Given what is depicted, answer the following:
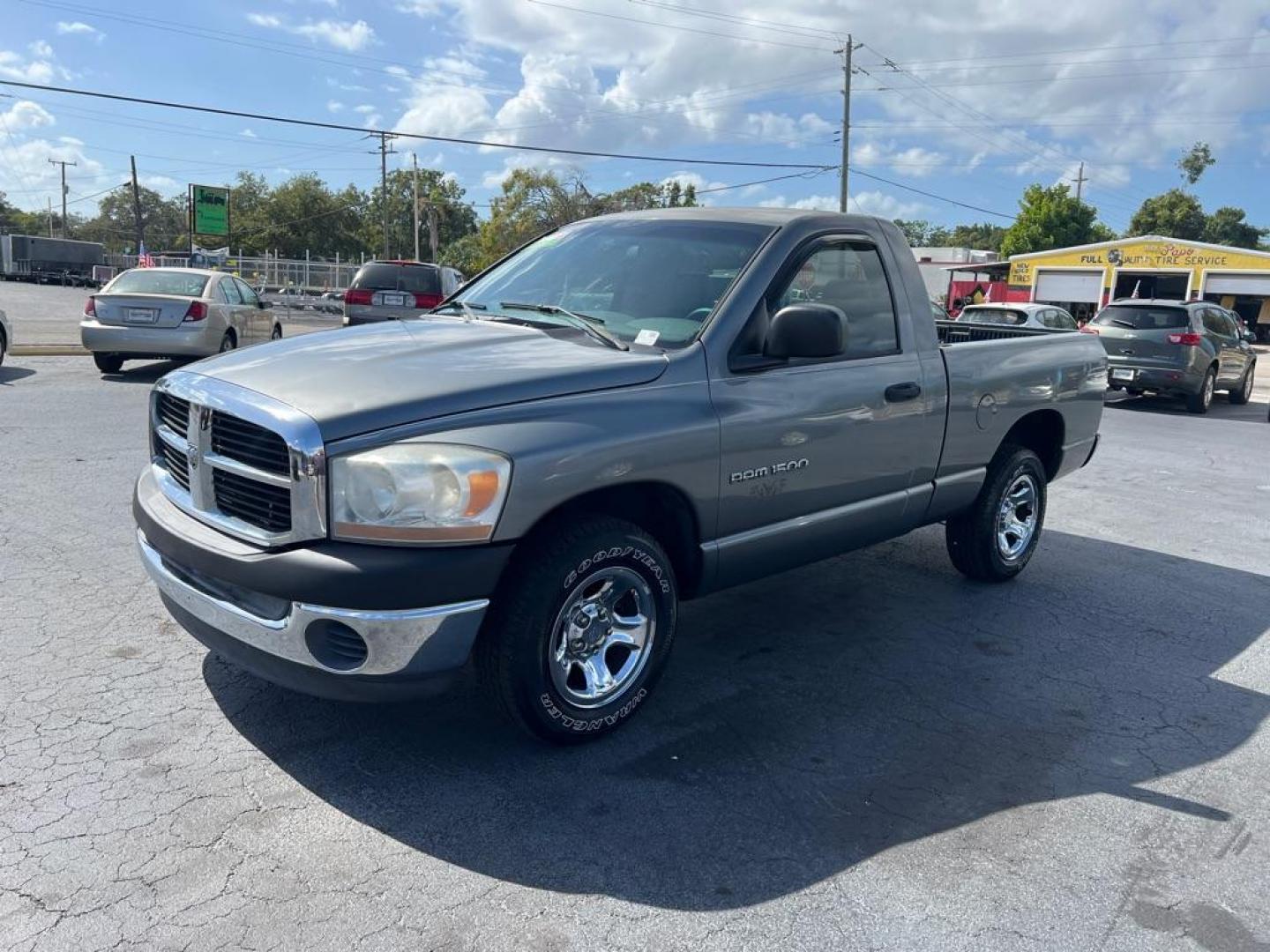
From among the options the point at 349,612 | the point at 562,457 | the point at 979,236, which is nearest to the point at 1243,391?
the point at 562,457

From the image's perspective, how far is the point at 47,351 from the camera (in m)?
15.7

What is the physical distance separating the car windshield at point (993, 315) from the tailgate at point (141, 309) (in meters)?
11.6

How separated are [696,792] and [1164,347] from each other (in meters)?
14.9

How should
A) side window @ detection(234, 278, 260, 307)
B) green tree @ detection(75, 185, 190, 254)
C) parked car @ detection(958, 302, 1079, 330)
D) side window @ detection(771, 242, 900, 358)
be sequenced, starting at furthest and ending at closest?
green tree @ detection(75, 185, 190, 254) < parked car @ detection(958, 302, 1079, 330) < side window @ detection(234, 278, 260, 307) < side window @ detection(771, 242, 900, 358)

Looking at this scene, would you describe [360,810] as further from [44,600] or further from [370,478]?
[44,600]

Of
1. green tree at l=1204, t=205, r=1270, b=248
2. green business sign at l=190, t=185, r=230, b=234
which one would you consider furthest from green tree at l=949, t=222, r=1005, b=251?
green business sign at l=190, t=185, r=230, b=234

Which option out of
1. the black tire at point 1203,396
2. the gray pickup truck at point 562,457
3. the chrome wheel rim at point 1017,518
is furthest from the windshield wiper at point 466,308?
the black tire at point 1203,396

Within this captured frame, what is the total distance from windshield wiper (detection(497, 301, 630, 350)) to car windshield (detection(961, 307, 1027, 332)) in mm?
12882

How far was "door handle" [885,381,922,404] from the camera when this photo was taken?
4488 millimetres

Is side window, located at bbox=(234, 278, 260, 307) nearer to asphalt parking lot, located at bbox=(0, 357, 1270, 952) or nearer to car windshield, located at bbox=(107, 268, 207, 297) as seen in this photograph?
→ car windshield, located at bbox=(107, 268, 207, 297)

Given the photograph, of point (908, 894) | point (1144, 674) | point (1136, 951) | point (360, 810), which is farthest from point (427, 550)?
point (1144, 674)

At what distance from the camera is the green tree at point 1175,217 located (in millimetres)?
74750

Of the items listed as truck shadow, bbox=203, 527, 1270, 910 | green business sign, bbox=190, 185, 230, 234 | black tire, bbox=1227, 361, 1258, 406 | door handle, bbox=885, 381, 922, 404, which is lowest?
truck shadow, bbox=203, 527, 1270, 910

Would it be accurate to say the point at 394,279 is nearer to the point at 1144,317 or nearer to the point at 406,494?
the point at 1144,317
